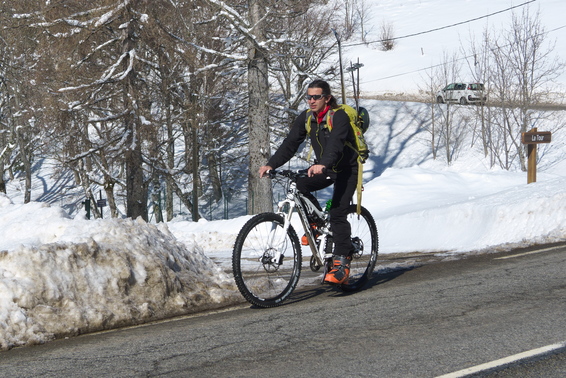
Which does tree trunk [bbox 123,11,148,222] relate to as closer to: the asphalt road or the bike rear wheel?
the bike rear wheel

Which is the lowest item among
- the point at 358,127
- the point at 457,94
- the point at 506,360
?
the point at 506,360

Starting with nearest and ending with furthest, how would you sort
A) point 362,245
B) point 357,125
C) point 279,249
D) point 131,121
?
1. point 279,249
2. point 357,125
3. point 362,245
4. point 131,121

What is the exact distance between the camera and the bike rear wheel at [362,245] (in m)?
7.32

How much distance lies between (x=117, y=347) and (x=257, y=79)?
18.7 meters

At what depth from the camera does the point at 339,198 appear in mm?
6910

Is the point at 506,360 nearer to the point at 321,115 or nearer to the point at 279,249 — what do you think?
the point at 279,249

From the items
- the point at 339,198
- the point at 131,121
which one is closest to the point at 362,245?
the point at 339,198

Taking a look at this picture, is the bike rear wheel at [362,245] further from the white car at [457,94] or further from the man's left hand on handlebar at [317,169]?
the white car at [457,94]

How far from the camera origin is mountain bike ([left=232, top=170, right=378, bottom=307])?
245 inches

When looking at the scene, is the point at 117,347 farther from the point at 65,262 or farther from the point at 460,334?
the point at 460,334

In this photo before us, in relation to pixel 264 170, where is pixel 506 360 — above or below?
below

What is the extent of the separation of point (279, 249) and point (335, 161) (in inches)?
37.3

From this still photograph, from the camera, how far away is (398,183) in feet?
59.3

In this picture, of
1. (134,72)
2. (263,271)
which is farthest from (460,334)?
(134,72)
